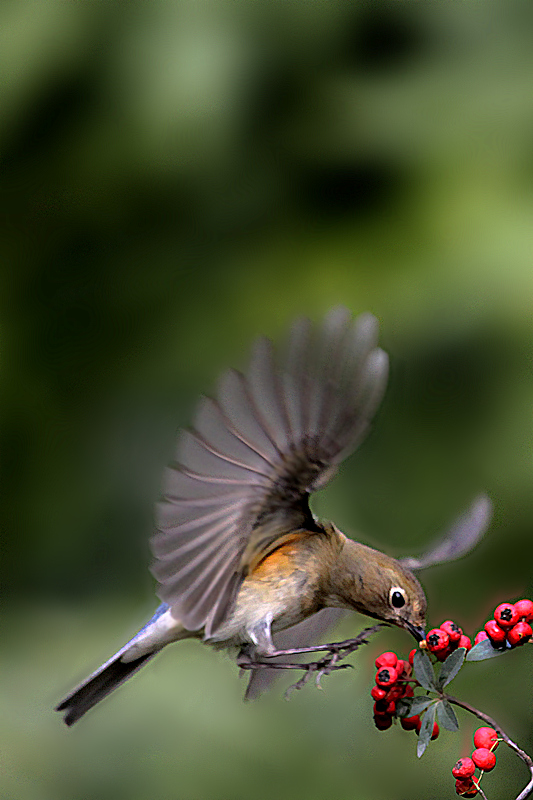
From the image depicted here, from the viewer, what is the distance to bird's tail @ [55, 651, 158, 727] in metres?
1.28

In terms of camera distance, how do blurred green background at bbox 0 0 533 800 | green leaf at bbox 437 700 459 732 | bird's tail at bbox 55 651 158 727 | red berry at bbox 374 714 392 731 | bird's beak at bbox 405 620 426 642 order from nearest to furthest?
green leaf at bbox 437 700 459 732 < red berry at bbox 374 714 392 731 < bird's beak at bbox 405 620 426 642 < bird's tail at bbox 55 651 158 727 < blurred green background at bbox 0 0 533 800

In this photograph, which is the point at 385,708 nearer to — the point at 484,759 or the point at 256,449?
the point at 484,759

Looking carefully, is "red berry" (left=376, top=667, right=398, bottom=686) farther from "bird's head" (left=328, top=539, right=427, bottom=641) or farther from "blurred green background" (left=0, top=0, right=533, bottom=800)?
"blurred green background" (left=0, top=0, right=533, bottom=800)

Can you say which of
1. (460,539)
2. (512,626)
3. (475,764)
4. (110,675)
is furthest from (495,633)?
(110,675)

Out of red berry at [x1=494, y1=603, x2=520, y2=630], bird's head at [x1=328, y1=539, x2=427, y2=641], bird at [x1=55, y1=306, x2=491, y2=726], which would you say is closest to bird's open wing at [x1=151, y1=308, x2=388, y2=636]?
bird at [x1=55, y1=306, x2=491, y2=726]

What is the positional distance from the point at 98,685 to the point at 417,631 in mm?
478

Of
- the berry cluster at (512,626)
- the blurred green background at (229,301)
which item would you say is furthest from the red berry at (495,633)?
the blurred green background at (229,301)

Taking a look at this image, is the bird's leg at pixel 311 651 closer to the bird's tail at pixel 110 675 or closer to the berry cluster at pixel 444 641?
the berry cluster at pixel 444 641

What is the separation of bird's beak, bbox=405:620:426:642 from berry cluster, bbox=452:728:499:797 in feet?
0.58

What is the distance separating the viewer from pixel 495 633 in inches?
33.4

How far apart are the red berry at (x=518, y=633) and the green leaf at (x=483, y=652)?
14 mm

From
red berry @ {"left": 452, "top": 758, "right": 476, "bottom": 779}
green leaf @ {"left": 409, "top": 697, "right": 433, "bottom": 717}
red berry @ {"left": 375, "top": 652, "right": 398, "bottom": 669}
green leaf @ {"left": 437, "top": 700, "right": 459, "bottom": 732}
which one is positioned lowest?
red berry @ {"left": 452, "top": 758, "right": 476, "bottom": 779}

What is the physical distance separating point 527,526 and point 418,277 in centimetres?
66

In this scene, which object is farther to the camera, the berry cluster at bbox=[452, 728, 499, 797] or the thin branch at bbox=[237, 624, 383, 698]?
the thin branch at bbox=[237, 624, 383, 698]
